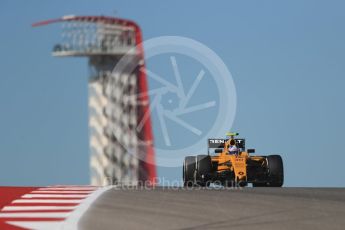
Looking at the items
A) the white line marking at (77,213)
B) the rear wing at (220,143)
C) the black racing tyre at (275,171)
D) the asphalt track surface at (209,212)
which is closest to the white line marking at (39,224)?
the white line marking at (77,213)

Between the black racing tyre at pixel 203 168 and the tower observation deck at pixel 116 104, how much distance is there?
60824mm

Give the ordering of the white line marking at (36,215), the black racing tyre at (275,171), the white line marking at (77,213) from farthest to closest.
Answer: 1. the black racing tyre at (275,171)
2. the white line marking at (36,215)
3. the white line marking at (77,213)

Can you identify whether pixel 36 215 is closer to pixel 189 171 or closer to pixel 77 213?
pixel 77 213

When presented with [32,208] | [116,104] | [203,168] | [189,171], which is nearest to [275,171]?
[203,168]

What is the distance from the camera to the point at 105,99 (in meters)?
90.3

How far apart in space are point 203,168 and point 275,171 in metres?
2.22

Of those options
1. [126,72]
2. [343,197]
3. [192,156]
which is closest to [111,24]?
[126,72]

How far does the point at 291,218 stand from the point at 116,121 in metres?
76.4

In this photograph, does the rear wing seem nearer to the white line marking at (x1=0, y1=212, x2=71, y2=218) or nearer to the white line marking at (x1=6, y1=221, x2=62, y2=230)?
the white line marking at (x1=0, y1=212, x2=71, y2=218)

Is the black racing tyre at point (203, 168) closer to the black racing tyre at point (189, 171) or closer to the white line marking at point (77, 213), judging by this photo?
the black racing tyre at point (189, 171)

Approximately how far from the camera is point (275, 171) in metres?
24.0

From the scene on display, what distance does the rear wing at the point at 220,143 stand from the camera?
25.1m

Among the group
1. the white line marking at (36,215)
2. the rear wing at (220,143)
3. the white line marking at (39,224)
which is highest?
the rear wing at (220,143)

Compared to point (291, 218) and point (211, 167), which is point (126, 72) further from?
point (291, 218)
